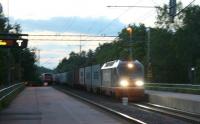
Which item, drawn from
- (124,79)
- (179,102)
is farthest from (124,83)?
(179,102)

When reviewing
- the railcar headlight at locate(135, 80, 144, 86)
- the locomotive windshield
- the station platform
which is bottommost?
the station platform

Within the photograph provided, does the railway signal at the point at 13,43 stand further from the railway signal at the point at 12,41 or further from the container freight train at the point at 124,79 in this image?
the container freight train at the point at 124,79

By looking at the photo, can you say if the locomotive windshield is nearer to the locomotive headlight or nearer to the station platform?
the locomotive headlight

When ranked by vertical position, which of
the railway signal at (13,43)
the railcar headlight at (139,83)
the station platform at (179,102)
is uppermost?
the railway signal at (13,43)

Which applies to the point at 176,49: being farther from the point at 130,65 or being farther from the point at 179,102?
the point at 179,102

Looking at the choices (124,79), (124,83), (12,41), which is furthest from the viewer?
(124,79)

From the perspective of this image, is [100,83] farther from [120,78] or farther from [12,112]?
[12,112]

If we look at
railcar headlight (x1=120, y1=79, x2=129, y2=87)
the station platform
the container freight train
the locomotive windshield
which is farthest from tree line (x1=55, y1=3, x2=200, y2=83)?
the station platform

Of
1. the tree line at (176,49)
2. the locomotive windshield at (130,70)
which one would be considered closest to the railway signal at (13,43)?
the locomotive windshield at (130,70)

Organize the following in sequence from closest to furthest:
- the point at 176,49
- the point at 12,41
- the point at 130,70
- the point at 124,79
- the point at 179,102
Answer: the point at 12,41, the point at 179,102, the point at 124,79, the point at 130,70, the point at 176,49

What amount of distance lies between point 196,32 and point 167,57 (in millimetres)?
6378

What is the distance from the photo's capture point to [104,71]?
47.4 meters

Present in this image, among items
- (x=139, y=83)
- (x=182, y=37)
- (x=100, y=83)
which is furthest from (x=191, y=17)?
(x=139, y=83)

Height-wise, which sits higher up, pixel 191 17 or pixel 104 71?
pixel 191 17
